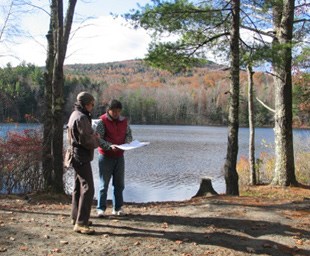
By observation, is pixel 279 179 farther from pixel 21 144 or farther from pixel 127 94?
pixel 127 94

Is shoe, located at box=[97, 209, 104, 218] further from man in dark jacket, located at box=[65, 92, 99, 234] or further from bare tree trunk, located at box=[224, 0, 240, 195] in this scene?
bare tree trunk, located at box=[224, 0, 240, 195]

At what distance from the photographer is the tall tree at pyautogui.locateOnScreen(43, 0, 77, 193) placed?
8.38 m

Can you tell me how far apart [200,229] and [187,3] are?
5482 mm

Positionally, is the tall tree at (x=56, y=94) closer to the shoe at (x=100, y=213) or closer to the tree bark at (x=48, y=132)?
the tree bark at (x=48, y=132)

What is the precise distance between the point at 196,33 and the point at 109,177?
4.96m

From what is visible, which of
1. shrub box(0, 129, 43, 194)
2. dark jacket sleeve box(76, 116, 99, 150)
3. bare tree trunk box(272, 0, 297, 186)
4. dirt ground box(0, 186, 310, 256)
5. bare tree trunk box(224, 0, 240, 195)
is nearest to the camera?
dirt ground box(0, 186, 310, 256)

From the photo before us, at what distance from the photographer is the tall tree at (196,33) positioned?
9.23 m

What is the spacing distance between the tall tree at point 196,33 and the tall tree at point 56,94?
1.73 meters

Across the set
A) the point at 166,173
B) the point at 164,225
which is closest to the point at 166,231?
the point at 164,225

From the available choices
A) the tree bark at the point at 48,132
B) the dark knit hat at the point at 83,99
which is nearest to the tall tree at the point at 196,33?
the tree bark at the point at 48,132

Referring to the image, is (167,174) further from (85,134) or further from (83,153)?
(85,134)

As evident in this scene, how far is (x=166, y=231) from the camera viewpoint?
5.64m

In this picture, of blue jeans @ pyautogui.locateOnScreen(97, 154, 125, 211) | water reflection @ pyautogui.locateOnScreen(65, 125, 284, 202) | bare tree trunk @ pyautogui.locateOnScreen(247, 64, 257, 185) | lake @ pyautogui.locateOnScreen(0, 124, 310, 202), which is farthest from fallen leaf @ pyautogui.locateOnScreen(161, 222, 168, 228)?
water reflection @ pyautogui.locateOnScreen(65, 125, 284, 202)

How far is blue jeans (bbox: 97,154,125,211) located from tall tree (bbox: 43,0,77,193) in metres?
2.49
